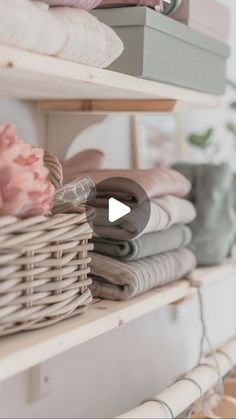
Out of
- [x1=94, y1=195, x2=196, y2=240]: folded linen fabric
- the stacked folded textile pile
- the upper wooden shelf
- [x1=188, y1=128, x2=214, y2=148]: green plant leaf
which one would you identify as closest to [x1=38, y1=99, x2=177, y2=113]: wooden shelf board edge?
the upper wooden shelf

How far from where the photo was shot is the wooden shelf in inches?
23.4

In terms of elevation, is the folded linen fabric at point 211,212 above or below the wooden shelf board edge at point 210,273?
above

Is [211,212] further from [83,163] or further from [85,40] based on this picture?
[85,40]

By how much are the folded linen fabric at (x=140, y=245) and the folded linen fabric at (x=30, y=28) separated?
11.6 inches

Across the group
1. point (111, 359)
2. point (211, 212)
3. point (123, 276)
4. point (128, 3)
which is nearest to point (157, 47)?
point (128, 3)

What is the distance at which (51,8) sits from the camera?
679 mm

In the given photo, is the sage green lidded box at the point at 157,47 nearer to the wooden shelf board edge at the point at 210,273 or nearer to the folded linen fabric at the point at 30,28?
the folded linen fabric at the point at 30,28

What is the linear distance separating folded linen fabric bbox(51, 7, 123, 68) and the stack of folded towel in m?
0.20

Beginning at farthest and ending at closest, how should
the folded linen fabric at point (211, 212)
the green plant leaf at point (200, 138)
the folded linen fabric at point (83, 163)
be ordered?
the green plant leaf at point (200, 138) < the folded linen fabric at point (211, 212) < the folded linen fabric at point (83, 163)

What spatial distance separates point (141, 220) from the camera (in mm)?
868

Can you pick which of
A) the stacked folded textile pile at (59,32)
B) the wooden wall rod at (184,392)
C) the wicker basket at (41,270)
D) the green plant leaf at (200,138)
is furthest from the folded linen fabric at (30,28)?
the green plant leaf at (200,138)

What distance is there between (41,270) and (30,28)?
0.22m

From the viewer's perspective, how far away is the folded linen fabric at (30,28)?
573mm

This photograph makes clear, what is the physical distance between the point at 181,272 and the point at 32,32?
478mm
